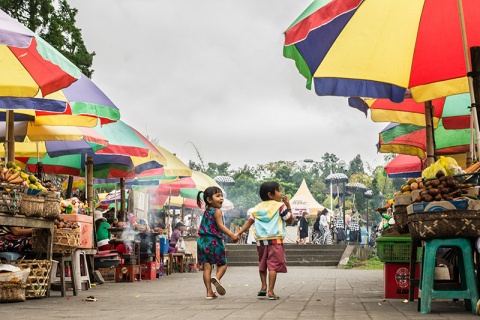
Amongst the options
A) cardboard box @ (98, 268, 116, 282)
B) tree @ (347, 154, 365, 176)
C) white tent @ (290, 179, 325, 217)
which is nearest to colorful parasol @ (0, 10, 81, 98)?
cardboard box @ (98, 268, 116, 282)

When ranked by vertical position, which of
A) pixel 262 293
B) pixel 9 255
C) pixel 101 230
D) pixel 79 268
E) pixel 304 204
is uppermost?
pixel 304 204

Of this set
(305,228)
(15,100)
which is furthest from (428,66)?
(305,228)

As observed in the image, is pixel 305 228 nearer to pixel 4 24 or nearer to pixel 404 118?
pixel 404 118

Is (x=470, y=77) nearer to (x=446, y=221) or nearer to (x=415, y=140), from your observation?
(x=446, y=221)

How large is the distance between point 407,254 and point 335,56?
8.30 feet

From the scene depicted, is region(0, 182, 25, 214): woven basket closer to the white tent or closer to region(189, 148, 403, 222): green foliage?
the white tent

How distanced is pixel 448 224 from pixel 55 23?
20.7 meters

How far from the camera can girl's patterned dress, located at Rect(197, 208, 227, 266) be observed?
1008cm

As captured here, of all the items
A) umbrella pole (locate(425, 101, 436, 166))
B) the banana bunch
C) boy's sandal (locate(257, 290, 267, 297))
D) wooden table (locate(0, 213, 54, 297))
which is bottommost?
boy's sandal (locate(257, 290, 267, 297))

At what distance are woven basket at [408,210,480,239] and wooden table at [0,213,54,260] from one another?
4.54 meters

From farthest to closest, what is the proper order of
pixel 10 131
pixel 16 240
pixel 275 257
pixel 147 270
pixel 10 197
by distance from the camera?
pixel 147 270 → pixel 10 131 → pixel 16 240 → pixel 275 257 → pixel 10 197

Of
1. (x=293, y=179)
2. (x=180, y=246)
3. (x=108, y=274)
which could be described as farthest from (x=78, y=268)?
(x=293, y=179)

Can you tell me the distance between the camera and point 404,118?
458 inches

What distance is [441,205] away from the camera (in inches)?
266
